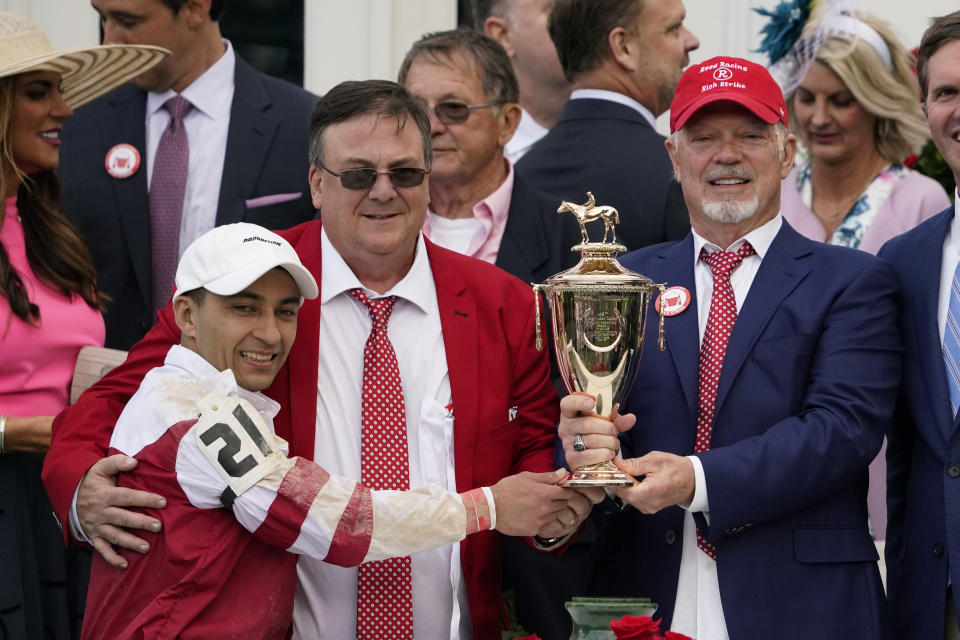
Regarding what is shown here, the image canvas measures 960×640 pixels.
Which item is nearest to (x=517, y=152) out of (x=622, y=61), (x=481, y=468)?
(x=622, y=61)

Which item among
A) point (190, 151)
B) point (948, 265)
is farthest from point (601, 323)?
point (190, 151)

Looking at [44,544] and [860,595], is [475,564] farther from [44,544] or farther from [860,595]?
[44,544]

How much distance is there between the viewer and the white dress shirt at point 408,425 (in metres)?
3.80

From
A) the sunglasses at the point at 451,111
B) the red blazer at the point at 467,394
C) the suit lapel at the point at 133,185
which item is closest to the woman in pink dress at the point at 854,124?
the sunglasses at the point at 451,111

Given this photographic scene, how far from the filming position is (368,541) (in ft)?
11.6

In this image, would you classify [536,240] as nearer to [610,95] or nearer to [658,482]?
[610,95]

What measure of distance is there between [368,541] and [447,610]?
1.42 ft

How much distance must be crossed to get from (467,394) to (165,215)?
1.67m

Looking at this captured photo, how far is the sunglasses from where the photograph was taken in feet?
16.0

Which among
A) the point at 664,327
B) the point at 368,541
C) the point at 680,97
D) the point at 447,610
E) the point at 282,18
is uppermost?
the point at 282,18

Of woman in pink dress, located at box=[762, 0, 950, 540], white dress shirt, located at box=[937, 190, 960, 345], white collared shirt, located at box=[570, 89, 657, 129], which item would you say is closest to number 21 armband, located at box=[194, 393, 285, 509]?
white dress shirt, located at box=[937, 190, 960, 345]

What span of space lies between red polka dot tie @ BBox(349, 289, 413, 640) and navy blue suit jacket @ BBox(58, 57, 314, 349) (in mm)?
1272

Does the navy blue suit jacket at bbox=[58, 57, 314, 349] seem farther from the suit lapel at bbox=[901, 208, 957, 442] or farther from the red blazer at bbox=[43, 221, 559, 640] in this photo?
the suit lapel at bbox=[901, 208, 957, 442]

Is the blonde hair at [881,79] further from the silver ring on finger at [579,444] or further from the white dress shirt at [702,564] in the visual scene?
the silver ring on finger at [579,444]
